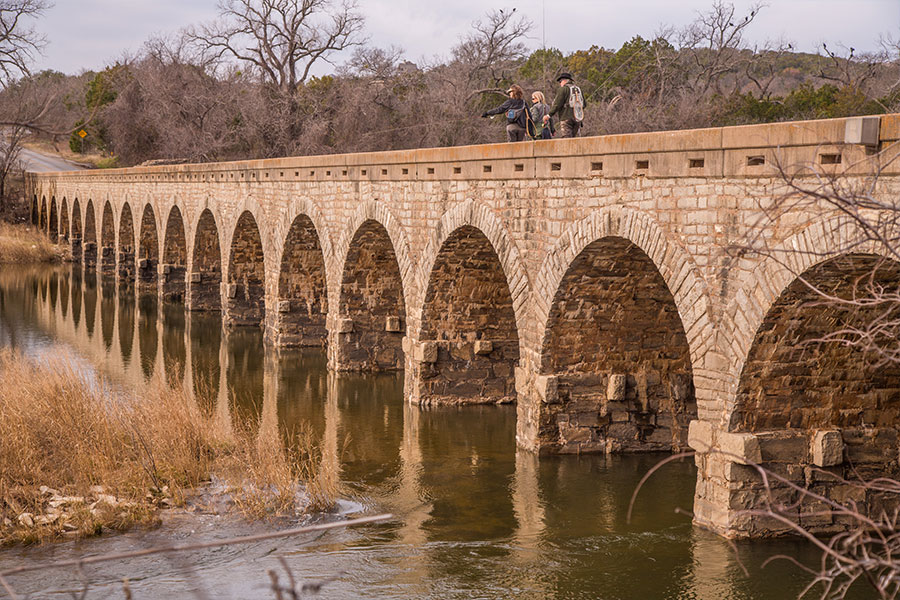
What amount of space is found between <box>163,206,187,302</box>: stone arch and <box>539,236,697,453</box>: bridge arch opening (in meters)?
19.8

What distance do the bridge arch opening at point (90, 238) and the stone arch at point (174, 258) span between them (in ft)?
40.1

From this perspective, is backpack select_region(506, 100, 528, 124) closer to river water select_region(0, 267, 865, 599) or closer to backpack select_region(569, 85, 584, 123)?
backpack select_region(569, 85, 584, 123)

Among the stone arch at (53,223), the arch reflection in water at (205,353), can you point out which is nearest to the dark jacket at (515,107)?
the arch reflection in water at (205,353)

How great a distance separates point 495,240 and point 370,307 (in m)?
5.56

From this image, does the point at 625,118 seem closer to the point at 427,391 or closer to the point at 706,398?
the point at 427,391

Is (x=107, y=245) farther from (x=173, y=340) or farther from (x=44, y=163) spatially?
(x=44, y=163)

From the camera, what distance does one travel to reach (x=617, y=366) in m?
12.5

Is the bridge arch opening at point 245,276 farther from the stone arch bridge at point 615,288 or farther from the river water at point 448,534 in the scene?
the river water at point 448,534

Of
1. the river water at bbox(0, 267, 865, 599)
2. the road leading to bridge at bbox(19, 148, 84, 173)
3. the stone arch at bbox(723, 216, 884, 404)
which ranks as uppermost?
the road leading to bridge at bbox(19, 148, 84, 173)

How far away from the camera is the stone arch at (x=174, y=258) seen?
30.1 m

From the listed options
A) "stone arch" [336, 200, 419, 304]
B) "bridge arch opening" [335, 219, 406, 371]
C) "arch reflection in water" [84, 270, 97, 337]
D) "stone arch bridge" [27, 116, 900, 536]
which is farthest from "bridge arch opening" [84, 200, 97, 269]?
"stone arch" [336, 200, 419, 304]

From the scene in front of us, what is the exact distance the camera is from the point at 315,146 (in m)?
42.2

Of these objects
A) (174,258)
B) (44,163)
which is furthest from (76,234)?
(44,163)

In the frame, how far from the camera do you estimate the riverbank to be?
41.2 m
